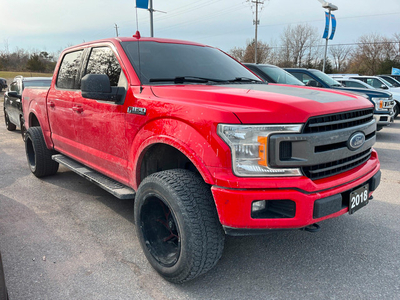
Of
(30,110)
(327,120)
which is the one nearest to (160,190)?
(327,120)

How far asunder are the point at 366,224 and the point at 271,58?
184 ft

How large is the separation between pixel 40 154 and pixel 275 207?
3925 millimetres

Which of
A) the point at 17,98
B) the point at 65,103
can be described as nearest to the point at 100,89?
the point at 65,103

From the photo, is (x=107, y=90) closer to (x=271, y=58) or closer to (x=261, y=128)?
(x=261, y=128)

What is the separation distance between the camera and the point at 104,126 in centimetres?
330

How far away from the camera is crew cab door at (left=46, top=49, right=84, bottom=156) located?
3.99 m

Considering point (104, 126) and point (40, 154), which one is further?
point (40, 154)

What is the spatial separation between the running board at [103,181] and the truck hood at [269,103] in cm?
95

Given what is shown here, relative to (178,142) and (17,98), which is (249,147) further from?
(17,98)

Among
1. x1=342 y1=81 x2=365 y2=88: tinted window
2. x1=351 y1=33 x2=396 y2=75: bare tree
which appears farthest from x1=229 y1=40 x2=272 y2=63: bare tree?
x1=342 y1=81 x2=365 y2=88: tinted window


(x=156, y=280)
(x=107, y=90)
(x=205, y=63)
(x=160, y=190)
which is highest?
(x=205, y=63)

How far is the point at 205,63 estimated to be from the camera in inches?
139

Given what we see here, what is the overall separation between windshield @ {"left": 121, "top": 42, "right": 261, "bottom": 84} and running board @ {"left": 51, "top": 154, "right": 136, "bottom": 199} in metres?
1.00

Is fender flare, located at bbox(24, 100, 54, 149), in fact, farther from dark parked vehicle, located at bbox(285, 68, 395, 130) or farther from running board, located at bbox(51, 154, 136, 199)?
dark parked vehicle, located at bbox(285, 68, 395, 130)
